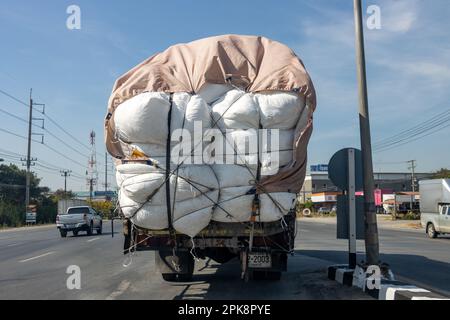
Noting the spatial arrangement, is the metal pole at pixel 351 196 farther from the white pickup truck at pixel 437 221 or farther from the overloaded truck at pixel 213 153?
the white pickup truck at pixel 437 221

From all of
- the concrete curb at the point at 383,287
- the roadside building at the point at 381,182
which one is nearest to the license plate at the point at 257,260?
the concrete curb at the point at 383,287

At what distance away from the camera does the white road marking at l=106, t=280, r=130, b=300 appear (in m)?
8.73

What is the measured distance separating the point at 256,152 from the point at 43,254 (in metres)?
12.5

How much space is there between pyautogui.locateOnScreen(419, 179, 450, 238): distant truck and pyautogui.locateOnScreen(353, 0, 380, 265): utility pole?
700 inches

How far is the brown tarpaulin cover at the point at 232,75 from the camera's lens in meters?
7.61

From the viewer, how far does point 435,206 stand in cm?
2688

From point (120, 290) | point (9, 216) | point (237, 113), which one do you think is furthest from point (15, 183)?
point (237, 113)

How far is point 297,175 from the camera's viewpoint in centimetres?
773

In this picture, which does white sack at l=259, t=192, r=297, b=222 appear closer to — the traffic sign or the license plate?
the license plate

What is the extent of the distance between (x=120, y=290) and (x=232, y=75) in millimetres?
4296

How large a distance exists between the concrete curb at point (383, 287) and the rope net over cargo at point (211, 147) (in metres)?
1.84
